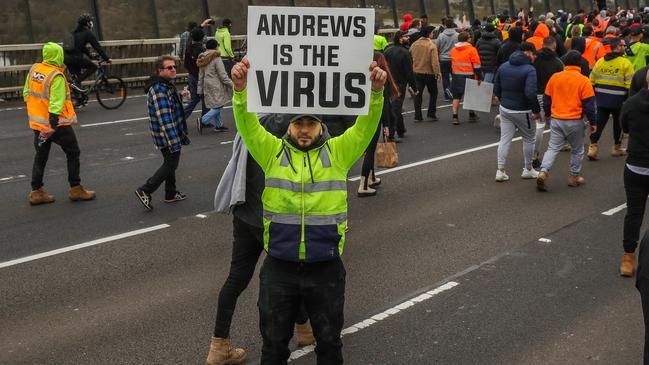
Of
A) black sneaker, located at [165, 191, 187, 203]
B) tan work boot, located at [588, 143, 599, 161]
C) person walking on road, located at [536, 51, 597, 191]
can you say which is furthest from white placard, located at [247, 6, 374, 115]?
tan work boot, located at [588, 143, 599, 161]

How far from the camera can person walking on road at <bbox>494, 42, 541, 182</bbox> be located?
36.4 feet

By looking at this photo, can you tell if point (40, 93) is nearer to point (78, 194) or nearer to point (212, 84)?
point (78, 194)

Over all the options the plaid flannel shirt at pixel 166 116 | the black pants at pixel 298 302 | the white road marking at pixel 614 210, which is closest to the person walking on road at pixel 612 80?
the white road marking at pixel 614 210

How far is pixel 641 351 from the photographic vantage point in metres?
5.94

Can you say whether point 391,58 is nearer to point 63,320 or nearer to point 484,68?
point 484,68

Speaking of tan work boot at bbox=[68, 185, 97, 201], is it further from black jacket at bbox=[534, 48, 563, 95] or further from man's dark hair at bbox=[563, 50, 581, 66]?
black jacket at bbox=[534, 48, 563, 95]

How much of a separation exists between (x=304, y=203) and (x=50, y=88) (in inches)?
252

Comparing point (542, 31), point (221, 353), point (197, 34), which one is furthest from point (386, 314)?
point (542, 31)

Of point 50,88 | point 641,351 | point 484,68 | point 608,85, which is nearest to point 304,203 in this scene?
point 641,351

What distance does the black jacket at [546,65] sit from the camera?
12562 mm

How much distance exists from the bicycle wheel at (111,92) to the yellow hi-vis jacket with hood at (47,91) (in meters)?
8.25

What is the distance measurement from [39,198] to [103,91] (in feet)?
30.8

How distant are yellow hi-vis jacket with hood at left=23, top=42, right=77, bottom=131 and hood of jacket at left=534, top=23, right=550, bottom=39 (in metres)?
13.5

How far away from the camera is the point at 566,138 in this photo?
35.5 feet
